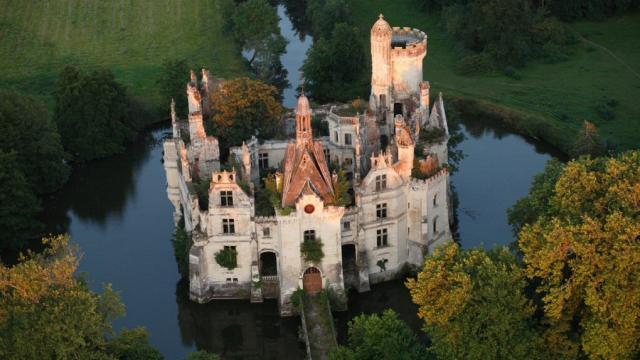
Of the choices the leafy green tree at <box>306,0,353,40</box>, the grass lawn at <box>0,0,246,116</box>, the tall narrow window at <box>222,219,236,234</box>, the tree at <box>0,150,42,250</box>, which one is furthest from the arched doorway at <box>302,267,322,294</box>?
the leafy green tree at <box>306,0,353,40</box>

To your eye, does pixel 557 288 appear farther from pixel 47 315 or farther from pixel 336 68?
pixel 336 68

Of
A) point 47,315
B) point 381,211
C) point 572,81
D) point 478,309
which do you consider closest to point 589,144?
point 572,81

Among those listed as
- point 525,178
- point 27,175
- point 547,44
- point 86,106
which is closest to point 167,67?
point 86,106

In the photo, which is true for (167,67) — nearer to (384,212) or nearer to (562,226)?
(384,212)

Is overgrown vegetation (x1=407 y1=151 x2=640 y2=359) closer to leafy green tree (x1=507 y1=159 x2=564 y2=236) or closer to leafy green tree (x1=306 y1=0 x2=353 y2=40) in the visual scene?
leafy green tree (x1=507 y1=159 x2=564 y2=236)

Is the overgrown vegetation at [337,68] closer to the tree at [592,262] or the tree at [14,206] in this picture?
the tree at [14,206]

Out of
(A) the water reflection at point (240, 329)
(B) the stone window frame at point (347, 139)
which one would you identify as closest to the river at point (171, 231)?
(A) the water reflection at point (240, 329)

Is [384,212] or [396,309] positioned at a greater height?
[384,212]

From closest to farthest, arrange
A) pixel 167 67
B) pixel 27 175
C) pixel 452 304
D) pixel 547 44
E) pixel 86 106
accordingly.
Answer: pixel 452 304, pixel 27 175, pixel 86 106, pixel 167 67, pixel 547 44
